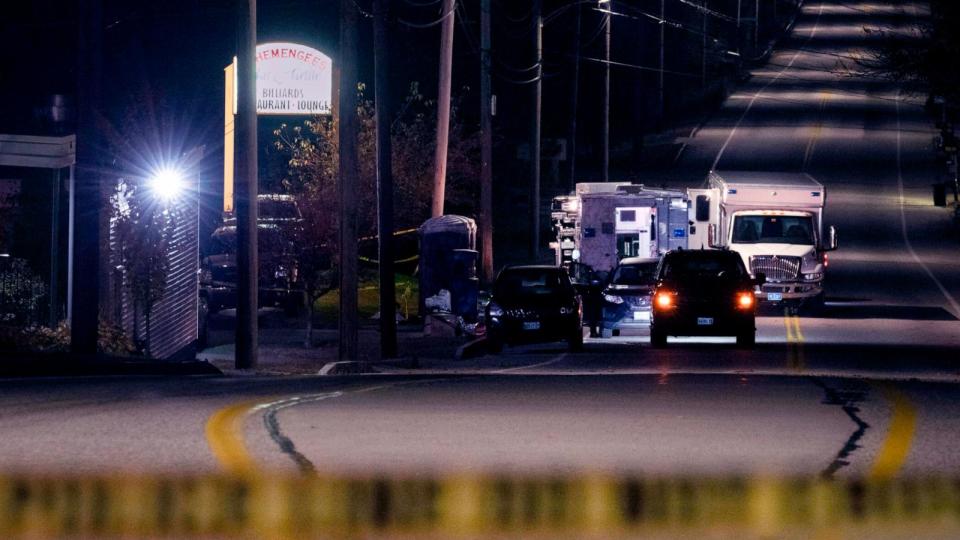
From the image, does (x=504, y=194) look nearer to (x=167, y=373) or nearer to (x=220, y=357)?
(x=220, y=357)

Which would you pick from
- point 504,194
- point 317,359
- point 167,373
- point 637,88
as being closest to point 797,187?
point 317,359

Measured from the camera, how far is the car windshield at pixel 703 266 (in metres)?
30.8

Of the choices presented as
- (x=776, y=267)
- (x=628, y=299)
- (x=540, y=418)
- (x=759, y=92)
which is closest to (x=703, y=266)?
(x=628, y=299)

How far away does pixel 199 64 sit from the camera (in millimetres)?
36250

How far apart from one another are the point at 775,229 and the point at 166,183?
16970mm

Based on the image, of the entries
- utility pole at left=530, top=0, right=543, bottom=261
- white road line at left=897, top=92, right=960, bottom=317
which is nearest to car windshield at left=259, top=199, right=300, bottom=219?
white road line at left=897, top=92, right=960, bottom=317

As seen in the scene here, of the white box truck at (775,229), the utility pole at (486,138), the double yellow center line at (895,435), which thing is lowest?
the double yellow center line at (895,435)

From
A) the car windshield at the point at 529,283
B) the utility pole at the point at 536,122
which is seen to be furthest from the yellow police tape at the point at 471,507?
the utility pole at the point at 536,122

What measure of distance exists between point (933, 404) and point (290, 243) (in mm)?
21579

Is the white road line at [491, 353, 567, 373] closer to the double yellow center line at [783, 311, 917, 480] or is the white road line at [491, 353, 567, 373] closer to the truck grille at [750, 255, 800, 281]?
the double yellow center line at [783, 311, 917, 480]

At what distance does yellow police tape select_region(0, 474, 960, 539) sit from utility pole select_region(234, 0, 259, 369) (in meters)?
15.9

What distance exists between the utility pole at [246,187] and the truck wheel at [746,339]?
9.53m

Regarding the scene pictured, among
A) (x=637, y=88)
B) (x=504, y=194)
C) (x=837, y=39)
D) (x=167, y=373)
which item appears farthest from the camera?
(x=837, y=39)

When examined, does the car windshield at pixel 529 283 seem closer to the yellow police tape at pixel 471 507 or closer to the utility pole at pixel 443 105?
the utility pole at pixel 443 105
